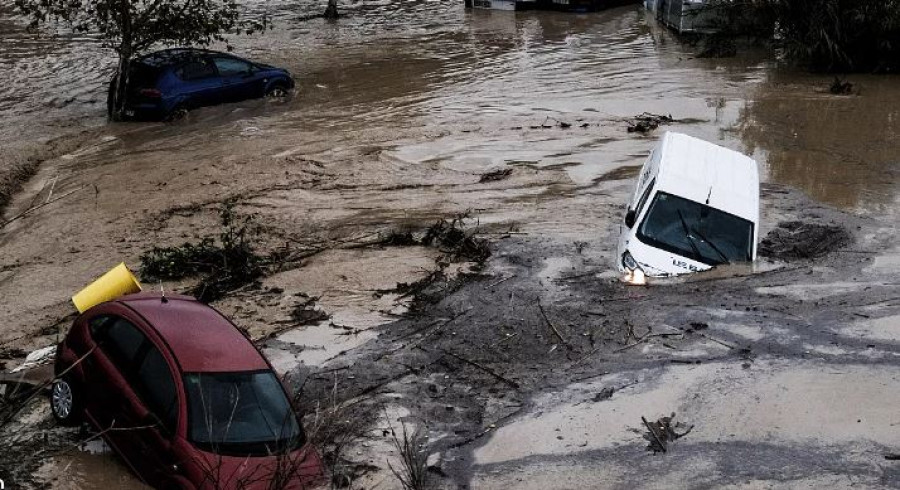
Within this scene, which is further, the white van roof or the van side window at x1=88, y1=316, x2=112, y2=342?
the white van roof

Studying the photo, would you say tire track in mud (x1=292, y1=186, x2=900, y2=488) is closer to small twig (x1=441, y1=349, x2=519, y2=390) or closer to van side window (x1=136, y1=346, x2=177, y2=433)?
small twig (x1=441, y1=349, x2=519, y2=390)

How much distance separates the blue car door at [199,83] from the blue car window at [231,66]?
0.17 metres

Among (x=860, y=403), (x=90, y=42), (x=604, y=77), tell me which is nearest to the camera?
(x=860, y=403)

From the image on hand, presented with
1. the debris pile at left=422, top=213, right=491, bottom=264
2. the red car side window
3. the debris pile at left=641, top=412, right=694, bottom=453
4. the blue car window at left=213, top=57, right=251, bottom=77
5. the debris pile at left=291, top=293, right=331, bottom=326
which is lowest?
the debris pile at left=641, top=412, right=694, bottom=453

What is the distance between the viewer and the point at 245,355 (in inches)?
337

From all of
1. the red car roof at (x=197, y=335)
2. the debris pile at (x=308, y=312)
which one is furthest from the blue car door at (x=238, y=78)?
the red car roof at (x=197, y=335)

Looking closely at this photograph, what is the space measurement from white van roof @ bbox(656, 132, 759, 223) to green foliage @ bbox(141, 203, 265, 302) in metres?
5.14

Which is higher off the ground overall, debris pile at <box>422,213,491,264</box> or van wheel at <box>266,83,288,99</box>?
van wheel at <box>266,83,288,99</box>

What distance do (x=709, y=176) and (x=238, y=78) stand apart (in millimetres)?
11866

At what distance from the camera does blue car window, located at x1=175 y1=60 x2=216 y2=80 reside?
20.8 metres

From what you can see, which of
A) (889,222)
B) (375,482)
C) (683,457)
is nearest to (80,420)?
(375,482)

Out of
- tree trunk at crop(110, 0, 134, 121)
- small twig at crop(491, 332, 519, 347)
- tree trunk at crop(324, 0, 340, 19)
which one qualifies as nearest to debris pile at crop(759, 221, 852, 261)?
small twig at crop(491, 332, 519, 347)

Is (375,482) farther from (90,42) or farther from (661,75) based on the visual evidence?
(90,42)

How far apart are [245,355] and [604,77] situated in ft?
60.5
